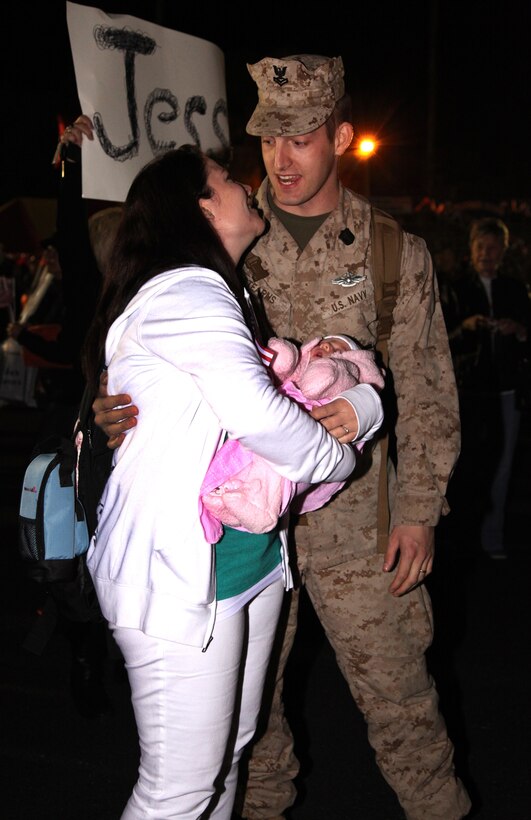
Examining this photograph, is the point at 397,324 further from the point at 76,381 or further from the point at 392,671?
the point at 76,381

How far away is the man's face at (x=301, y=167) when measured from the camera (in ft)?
9.85

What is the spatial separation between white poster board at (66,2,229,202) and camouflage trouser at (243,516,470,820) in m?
1.58

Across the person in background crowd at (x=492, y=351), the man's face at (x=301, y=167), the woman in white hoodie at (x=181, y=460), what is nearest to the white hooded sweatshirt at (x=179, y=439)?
the woman in white hoodie at (x=181, y=460)

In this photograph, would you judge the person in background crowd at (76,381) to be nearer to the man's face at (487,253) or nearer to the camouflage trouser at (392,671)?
the camouflage trouser at (392,671)

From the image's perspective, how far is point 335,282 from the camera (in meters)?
2.99

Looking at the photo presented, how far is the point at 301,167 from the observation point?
9.87 feet

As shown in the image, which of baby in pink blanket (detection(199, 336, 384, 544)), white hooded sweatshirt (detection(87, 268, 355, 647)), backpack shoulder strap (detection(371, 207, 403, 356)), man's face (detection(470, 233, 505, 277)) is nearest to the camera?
white hooded sweatshirt (detection(87, 268, 355, 647))

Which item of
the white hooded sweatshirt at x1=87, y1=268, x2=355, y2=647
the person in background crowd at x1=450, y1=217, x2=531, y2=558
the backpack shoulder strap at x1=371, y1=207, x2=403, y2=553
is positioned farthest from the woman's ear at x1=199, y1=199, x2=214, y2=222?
the person in background crowd at x1=450, y1=217, x2=531, y2=558

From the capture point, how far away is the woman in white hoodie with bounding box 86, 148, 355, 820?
2.05m

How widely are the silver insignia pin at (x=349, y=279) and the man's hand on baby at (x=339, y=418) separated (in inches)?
28.4

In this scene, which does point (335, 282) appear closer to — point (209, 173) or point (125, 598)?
point (209, 173)

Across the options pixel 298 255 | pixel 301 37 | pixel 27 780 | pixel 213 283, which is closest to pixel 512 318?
pixel 298 255

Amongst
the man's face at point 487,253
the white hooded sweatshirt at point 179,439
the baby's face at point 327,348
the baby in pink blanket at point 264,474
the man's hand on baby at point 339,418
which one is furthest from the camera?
the man's face at point 487,253

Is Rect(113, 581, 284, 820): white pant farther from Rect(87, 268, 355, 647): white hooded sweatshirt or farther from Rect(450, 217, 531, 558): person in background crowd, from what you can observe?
Rect(450, 217, 531, 558): person in background crowd
